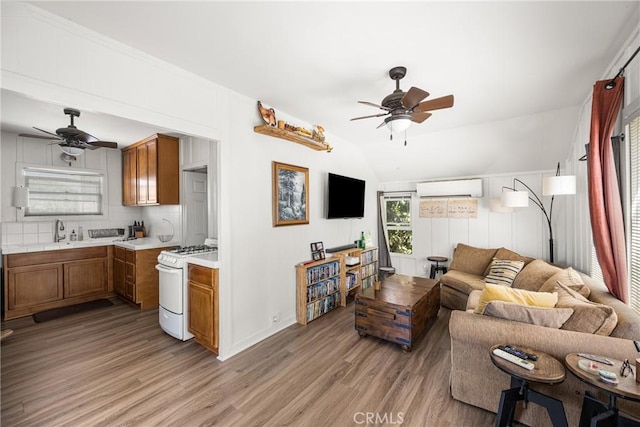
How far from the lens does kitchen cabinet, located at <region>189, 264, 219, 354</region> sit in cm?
258

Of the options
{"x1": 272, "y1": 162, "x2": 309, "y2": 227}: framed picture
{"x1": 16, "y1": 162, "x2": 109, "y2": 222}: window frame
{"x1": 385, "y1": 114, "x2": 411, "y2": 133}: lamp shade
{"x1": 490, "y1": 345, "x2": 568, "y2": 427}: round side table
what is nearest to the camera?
{"x1": 490, "y1": 345, "x2": 568, "y2": 427}: round side table

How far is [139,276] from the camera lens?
12.1 feet

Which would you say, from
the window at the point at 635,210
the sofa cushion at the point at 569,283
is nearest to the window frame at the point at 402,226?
the sofa cushion at the point at 569,283

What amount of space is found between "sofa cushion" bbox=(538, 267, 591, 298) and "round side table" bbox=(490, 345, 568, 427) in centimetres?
118

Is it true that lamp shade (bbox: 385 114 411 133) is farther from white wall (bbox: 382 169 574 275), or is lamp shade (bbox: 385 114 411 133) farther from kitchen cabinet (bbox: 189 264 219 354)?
white wall (bbox: 382 169 574 275)

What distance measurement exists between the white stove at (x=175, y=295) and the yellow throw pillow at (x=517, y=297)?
9.43ft

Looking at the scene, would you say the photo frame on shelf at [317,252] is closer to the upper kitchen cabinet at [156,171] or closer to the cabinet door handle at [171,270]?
the cabinet door handle at [171,270]

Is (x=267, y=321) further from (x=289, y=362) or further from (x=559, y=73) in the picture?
(x=559, y=73)

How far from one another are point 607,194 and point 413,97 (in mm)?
1716

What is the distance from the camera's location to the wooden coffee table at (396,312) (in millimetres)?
2654

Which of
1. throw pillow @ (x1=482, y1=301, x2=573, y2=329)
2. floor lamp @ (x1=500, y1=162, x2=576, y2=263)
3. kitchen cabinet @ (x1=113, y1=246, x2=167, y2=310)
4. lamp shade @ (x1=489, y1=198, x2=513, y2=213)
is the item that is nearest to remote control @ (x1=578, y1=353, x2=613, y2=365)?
throw pillow @ (x1=482, y1=301, x2=573, y2=329)

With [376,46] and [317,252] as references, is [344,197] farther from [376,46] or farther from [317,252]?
[376,46]

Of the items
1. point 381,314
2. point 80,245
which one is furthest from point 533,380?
point 80,245

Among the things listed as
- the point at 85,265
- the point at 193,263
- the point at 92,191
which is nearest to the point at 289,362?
the point at 193,263
